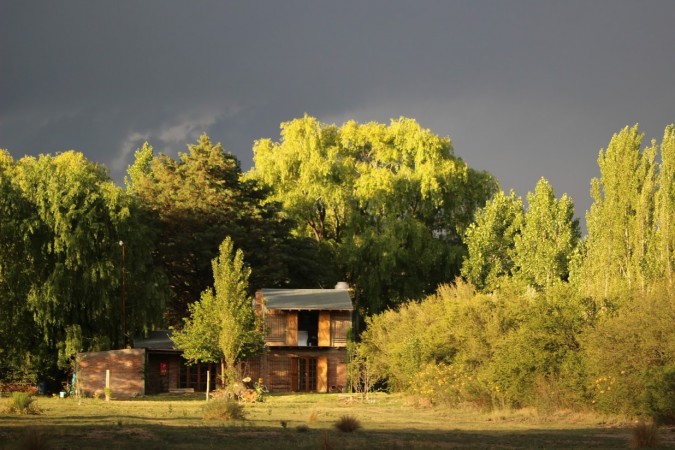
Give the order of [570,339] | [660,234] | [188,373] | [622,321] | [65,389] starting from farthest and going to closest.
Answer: [188,373]
[65,389]
[660,234]
[570,339]
[622,321]

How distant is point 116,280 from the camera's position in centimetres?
5100

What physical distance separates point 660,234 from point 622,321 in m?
14.2

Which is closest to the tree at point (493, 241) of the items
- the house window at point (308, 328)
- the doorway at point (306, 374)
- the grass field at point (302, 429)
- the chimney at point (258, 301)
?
the house window at point (308, 328)

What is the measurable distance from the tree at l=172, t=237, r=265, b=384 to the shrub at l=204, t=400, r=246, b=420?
14235mm

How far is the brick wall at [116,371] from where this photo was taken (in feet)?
160

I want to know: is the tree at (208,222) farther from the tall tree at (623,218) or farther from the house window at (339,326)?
the tall tree at (623,218)

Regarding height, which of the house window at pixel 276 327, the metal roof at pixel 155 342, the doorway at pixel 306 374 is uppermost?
the house window at pixel 276 327

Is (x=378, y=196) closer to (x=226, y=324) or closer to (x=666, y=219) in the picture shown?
(x=226, y=324)

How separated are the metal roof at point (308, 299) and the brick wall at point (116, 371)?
7.60 metres

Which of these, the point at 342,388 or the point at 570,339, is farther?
the point at 342,388

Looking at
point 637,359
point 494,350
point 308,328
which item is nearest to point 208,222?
point 308,328

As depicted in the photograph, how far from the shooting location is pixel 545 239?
207ft

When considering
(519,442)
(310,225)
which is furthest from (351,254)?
(519,442)

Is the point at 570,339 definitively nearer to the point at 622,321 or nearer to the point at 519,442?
the point at 622,321
